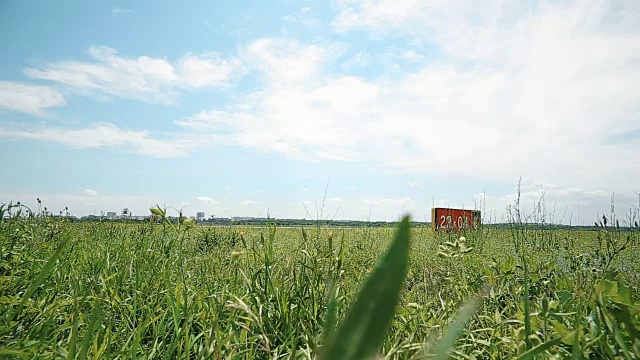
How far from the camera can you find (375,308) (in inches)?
6.0

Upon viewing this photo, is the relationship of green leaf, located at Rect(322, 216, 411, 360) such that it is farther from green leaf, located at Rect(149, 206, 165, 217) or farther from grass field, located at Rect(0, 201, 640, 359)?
green leaf, located at Rect(149, 206, 165, 217)

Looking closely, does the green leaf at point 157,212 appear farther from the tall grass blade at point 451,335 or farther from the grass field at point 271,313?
the tall grass blade at point 451,335

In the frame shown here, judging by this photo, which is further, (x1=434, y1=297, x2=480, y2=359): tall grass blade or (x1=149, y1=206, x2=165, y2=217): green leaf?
(x1=149, y1=206, x2=165, y2=217): green leaf

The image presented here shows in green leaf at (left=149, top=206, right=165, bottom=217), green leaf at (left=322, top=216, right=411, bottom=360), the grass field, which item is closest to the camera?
green leaf at (left=322, top=216, right=411, bottom=360)

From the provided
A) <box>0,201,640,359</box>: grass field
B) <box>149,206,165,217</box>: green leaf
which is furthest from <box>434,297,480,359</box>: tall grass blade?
<box>149,206,165,217</box>: green leaf

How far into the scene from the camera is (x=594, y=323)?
119 cm

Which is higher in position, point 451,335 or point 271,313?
point 451,335

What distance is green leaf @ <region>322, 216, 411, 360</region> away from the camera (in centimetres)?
14

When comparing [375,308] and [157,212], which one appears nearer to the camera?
[375,308]

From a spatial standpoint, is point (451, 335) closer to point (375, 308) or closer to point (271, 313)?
point (375, 308)

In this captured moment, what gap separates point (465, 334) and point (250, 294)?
35.0 inches

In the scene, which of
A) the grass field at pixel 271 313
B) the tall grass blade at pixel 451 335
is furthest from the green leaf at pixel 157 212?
the tall grass blade at pixel 451 335

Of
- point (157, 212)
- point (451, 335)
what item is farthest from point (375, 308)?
point (157, 212)

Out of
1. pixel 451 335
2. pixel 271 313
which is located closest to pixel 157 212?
pixel 271 313
